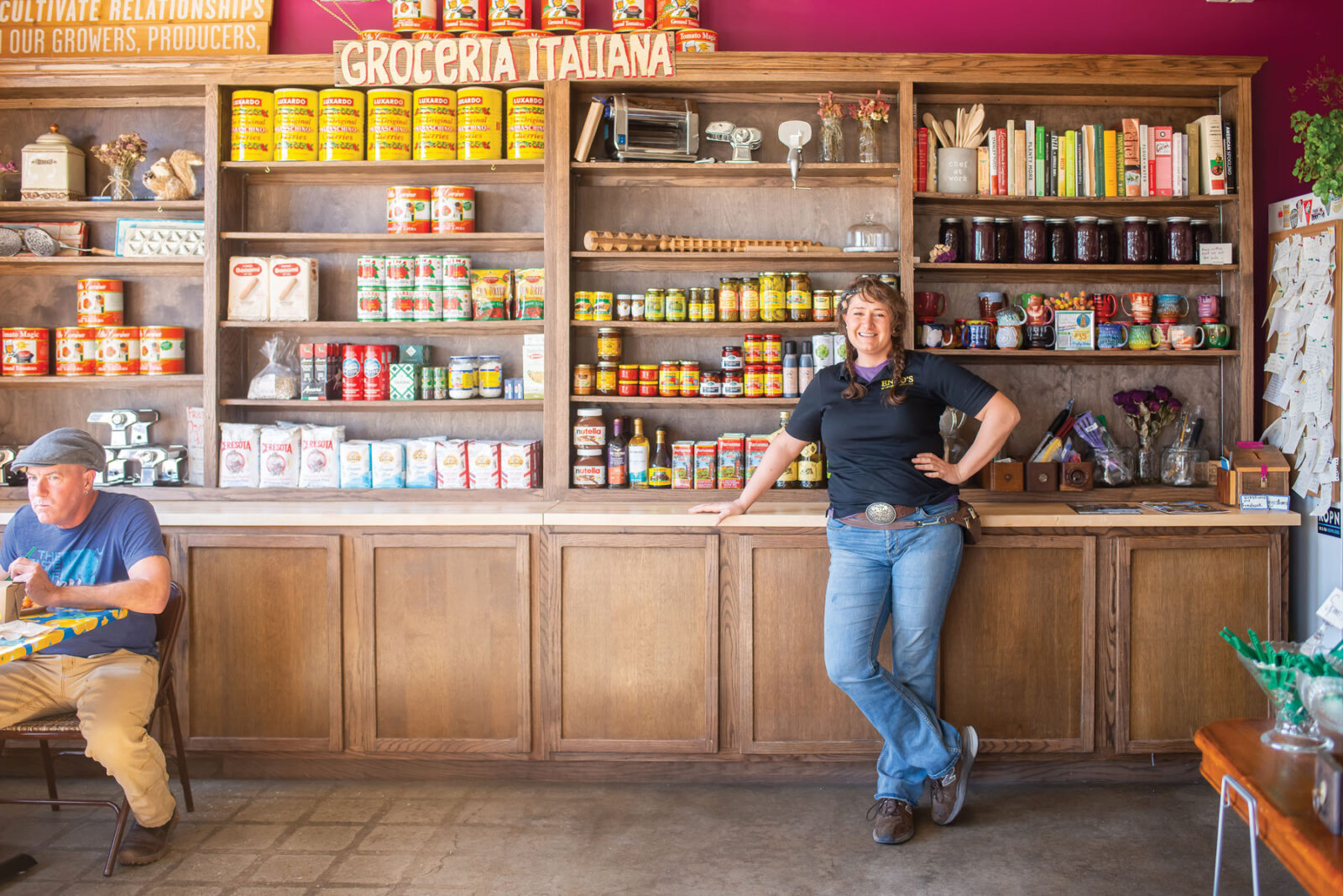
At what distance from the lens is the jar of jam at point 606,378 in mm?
3910

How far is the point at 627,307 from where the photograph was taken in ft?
12.8

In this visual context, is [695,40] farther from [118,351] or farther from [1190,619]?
[1190,619]

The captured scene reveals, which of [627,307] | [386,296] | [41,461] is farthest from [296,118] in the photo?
[41,461]

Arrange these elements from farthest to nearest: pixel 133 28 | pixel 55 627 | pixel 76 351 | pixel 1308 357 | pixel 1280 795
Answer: pixel 133 28
pixel 76 351
pixel 1308 357
pixel 55 627
pixel 1280 795

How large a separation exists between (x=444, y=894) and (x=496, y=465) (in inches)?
63.4

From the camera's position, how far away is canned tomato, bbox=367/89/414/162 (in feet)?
12.8

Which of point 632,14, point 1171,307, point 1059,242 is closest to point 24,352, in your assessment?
point 632,14

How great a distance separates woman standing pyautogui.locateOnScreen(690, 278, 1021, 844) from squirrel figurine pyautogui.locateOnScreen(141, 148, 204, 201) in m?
2.62

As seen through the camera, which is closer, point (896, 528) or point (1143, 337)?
point (896, 528)

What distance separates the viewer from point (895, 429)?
3.13 meters

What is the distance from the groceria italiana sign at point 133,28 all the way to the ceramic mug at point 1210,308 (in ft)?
12.3

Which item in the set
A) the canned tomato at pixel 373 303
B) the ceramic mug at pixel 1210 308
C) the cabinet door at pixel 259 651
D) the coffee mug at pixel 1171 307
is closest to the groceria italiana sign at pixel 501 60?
the canned tomato at pixel 373 303

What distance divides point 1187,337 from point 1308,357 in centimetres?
39

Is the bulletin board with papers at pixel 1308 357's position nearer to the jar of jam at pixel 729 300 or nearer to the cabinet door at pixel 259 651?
the jar of jam at pixel 729 300
